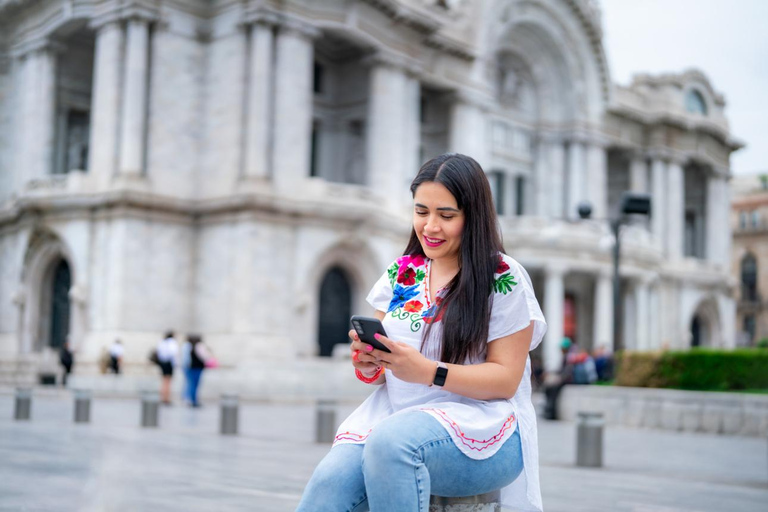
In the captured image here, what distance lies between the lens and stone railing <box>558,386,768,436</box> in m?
15.2

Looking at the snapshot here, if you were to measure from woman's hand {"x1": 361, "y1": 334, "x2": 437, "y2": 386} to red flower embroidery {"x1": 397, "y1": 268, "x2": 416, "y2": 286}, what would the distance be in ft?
1.49

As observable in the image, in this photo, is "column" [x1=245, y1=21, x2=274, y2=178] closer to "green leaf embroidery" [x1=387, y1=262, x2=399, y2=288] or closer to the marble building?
the marble building

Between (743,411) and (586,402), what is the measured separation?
3.44 meters

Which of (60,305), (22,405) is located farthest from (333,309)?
(22,405)

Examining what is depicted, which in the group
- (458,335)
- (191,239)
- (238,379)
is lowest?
(238,379)

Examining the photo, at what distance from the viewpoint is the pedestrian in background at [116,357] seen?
26062 millimetres

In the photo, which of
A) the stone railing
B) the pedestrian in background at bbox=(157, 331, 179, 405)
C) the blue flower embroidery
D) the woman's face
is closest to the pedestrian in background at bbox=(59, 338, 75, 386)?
the pedestrian in background at bbox=(157, 331, 179, 405)

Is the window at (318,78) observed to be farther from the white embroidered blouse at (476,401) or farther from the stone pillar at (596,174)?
the white embroidered blouse at (476,401)

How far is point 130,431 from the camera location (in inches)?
514

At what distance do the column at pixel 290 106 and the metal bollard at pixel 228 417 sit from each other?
1729cm

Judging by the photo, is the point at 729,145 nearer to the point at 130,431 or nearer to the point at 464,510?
the point at 130,431

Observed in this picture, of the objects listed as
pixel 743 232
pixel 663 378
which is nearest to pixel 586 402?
pixel 663 378

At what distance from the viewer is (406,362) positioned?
3.06m

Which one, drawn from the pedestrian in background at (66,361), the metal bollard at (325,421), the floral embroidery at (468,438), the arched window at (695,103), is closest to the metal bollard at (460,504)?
the floral embroidery at (468,438)
